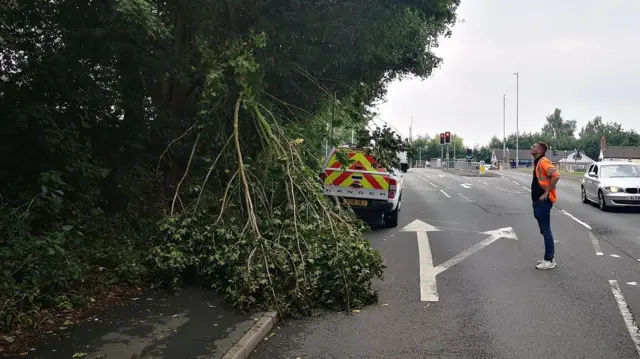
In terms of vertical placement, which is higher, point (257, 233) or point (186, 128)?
point (186, 128)

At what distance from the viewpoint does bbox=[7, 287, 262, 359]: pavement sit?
4668mm

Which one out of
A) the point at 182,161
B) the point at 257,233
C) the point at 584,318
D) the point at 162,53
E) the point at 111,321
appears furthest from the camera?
the point at 182,161

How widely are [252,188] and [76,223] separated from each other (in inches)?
90.7

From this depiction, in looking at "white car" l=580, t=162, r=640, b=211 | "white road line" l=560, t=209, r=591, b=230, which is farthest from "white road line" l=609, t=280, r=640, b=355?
"white car" l=580, t=162, r=640, b=211

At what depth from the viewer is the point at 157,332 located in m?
5.22

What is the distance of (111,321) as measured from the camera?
5492 millimetres

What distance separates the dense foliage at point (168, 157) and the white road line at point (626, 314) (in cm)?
266

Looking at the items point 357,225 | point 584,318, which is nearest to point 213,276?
point 357,225

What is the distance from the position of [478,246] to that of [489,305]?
13.4 ft

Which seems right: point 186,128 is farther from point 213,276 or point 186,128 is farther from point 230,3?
point 213,276

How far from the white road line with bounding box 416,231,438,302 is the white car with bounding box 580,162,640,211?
805 cm

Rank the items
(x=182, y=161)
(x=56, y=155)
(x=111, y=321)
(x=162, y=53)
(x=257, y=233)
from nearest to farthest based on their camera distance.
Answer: (x=111, y=321) < (x=257, y=233) < (x=56, y=155) < (x=162, y=53) < (x=182, y=161)

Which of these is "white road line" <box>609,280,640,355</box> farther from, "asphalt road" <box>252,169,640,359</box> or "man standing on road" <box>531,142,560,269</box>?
"man standing on road" <box>531,142,560,269</box>

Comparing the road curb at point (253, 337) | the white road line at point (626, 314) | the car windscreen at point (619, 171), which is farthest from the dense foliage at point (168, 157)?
the car windscreen at point (619, 171)
